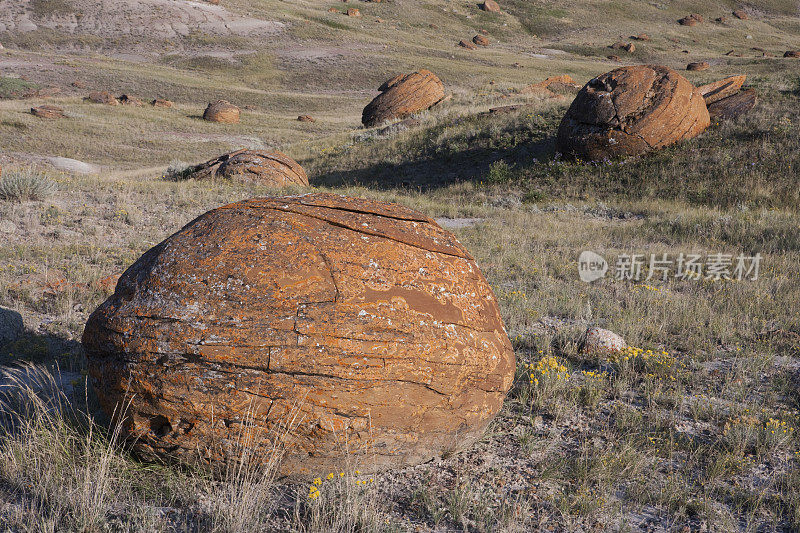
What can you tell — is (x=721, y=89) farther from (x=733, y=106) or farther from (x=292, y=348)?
(x=292, y=348)

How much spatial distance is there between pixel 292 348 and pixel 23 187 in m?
9.60

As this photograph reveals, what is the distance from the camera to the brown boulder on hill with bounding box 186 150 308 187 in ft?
45.9

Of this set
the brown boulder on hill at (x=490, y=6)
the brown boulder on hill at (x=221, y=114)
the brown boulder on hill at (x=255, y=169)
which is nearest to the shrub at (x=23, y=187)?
the brown boulder on hill at (x=255, y=169)

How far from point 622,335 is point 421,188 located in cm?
1172

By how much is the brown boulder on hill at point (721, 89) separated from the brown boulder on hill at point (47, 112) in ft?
95.5

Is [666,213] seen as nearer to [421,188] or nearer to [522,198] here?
[522,198]

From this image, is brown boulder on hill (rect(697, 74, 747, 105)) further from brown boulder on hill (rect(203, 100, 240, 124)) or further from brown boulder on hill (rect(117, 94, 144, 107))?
brown boulder on hill (rect(117, 94, 144, 107))

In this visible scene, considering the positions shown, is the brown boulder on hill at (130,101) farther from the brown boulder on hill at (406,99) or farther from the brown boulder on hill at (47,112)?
the brown boulder on hill at (406,99)

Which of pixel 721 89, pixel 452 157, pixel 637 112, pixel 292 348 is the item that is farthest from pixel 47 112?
pixel 292 348

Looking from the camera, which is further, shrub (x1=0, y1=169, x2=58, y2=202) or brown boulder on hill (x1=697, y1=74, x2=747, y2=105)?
brown boulder on hill (x1=697, y1=74, x2=747, y2=105)

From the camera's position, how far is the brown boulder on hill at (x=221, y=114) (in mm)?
31469

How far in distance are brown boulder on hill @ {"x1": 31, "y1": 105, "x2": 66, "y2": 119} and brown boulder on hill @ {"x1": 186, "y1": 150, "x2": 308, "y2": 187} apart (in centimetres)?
1676

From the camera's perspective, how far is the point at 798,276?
24.4 ft

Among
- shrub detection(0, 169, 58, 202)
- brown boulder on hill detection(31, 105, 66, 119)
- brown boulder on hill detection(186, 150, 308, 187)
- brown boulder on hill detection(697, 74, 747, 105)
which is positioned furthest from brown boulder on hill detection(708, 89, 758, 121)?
brown boulder on hill detection(31, 105, 66, 119)
